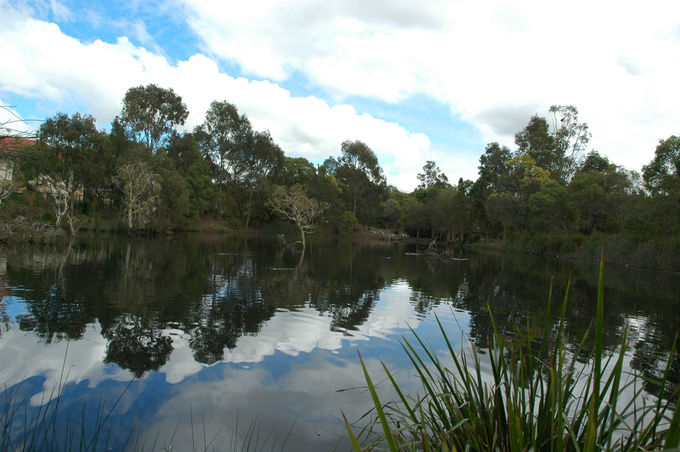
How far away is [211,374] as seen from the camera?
6.61m

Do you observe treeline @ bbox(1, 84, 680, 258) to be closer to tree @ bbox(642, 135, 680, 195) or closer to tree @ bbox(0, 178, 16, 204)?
tree @ bbox(642, 135, 680, 195)

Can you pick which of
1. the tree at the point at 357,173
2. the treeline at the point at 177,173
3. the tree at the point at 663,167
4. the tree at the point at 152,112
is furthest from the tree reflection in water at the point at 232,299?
the tree at the point at 357,173

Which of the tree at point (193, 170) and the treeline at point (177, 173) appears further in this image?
the tree at point (193, 170)

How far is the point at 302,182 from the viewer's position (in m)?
66.2

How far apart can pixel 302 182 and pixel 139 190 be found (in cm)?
3017

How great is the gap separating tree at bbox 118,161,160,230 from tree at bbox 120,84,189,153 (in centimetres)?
947

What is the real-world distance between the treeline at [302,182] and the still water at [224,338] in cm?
1715

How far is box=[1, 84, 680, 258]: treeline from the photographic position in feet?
119

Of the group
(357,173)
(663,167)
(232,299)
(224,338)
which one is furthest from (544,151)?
(224,338)

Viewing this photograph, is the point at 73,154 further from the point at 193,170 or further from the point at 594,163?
the point at 594,163

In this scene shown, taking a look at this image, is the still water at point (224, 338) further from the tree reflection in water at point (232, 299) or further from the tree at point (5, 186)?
the tree at point (5, 186)

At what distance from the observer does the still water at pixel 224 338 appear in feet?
17.0

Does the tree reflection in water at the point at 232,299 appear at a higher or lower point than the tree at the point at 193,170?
lower

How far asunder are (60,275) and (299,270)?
981 cm
